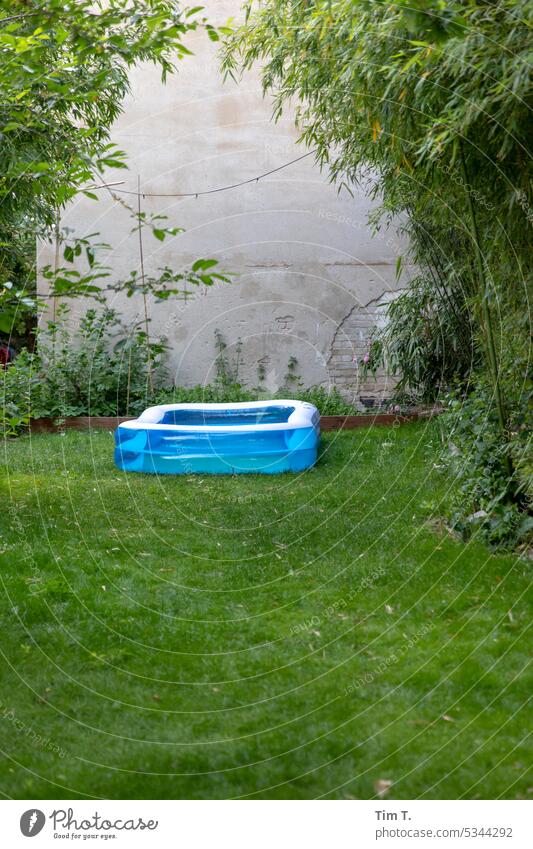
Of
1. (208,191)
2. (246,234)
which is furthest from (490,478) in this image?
(208,191)

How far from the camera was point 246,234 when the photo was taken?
9.08 m

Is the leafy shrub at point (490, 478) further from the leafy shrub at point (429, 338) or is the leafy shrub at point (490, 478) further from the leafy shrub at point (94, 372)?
the leafy shrub at point (94, 372)

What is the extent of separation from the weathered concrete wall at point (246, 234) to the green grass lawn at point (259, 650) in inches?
162

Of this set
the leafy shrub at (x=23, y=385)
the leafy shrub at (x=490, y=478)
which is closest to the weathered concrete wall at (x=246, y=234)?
the leafy shrub at (x=23, y=385)

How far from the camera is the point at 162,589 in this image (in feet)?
11.8

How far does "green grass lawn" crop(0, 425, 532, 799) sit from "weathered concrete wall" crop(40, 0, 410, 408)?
4107 millimetres

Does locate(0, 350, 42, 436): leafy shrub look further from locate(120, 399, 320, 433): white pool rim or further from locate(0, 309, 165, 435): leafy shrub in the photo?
locate(120, 399, 320, 433): white pool rim

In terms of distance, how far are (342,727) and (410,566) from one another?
4.71 ft

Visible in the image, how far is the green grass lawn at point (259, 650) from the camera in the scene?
2.17 m

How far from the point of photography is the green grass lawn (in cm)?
217

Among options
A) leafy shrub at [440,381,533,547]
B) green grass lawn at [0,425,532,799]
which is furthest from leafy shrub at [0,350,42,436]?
leafy shrub at [440,381,533,547]

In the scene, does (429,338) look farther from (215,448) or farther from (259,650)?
(259,650)

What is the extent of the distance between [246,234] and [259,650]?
6.74 metres
